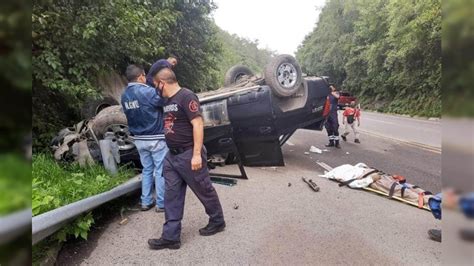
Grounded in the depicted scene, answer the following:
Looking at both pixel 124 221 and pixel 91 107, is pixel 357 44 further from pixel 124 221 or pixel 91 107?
pixel 124 221

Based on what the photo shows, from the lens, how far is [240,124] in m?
5.45

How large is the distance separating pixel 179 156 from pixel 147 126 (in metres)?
0.88

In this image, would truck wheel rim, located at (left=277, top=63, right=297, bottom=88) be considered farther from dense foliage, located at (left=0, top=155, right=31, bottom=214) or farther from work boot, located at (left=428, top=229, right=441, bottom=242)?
dense foliage, located at (left=0, top=155, right=31, bottom=214)

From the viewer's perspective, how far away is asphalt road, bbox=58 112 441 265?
2.95 m

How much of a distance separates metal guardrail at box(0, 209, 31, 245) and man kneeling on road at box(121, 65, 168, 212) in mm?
3119

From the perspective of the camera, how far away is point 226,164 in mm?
6125

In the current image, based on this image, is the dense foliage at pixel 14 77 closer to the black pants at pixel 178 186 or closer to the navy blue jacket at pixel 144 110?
the black pants at pixel 178 186

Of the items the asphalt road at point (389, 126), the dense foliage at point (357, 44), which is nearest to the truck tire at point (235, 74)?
the dense foliage at point (357, 44)

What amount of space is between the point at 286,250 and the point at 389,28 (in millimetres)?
6000

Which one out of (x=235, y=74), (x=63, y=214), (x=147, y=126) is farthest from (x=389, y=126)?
(x=63, y=214)

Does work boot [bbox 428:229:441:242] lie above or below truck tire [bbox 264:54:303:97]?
below

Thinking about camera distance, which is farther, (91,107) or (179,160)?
(91,107)

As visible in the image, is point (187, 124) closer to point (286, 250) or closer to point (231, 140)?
point (286, 250)

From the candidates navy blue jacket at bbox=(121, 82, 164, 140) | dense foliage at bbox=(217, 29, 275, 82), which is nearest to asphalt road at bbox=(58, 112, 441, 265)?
navy blue jacket at bbox=(121, 82, 164, 140)
